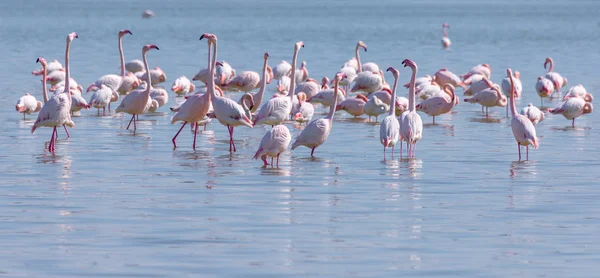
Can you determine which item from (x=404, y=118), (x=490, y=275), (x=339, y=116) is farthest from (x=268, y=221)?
(x=339, y=116)

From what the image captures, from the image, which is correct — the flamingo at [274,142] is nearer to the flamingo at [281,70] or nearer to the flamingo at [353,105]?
the flamingo at [353,105]

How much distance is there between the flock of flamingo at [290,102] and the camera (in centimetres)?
1495

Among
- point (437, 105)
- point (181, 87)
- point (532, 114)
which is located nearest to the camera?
point (532, 114)

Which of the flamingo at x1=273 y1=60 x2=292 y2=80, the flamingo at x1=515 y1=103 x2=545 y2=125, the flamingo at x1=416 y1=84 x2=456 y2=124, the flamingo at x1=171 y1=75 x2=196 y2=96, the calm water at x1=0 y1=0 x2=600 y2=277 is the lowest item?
the calm water at x1=0 y1=0 x2=600 y2=277

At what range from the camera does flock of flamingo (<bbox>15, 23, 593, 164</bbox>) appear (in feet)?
49.0

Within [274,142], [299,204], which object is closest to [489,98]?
[274,142]

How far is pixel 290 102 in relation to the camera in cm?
1702

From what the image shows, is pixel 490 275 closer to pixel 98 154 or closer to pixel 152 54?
pixel 98 154

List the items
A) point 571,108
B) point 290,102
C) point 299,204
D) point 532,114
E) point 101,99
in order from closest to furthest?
point 299,204, point 290,102, point 532,114, point 571,108, point 101,99

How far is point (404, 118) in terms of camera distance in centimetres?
1526

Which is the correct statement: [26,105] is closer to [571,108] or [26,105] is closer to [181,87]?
[181,87]

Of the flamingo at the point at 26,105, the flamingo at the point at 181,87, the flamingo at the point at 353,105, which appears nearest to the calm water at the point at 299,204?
the flamingo at the point at 353,105

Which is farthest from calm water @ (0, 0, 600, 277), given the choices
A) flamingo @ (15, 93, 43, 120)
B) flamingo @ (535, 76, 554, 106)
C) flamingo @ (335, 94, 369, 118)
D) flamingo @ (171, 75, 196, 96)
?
flamingo @ (171, 75, 196, 96)

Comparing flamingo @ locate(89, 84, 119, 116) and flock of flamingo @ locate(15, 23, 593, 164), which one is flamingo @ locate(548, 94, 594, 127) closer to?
flock of flamingo @ locate(15, 23, 593, 164)
